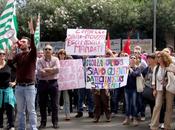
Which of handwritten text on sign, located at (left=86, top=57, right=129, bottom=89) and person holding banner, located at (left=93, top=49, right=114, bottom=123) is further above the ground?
handwritten text on sign, located at (left=86, top=57, right=129, bottom=89)

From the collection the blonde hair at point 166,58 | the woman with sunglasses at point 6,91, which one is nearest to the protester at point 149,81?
the blonde hair at point 166,58

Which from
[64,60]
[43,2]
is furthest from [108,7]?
[64,60]

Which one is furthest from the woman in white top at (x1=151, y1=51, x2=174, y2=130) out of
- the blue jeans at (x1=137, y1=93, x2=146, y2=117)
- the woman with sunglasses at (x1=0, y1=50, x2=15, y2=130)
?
the woman with sunglasses at (x1=0, y1=50, x2=15, y2=130)

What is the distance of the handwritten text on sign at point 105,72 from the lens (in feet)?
42.0

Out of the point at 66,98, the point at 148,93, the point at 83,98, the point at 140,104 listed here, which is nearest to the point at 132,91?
the point at 148,93

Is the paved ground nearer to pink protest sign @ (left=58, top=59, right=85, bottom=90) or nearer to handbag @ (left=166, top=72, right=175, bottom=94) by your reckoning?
pink protest sign @ (left=58, top=59, right=85, bottom=90)

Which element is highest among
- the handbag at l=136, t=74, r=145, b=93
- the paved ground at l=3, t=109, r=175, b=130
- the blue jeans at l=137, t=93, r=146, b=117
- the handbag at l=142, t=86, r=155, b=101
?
the handbag at l=136, t=74, r=145, b=93

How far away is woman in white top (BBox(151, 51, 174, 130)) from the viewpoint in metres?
10.9

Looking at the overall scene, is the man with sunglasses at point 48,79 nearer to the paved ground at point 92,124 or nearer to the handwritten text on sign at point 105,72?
the paved ground at point 92,124

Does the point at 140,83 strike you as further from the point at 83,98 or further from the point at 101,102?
the point at 83,98

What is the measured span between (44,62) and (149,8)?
19355 millimetres

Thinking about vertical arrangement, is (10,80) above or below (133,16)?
below

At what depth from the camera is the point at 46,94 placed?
38.7 feet

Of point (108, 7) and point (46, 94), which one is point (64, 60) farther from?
point (108, 7)
